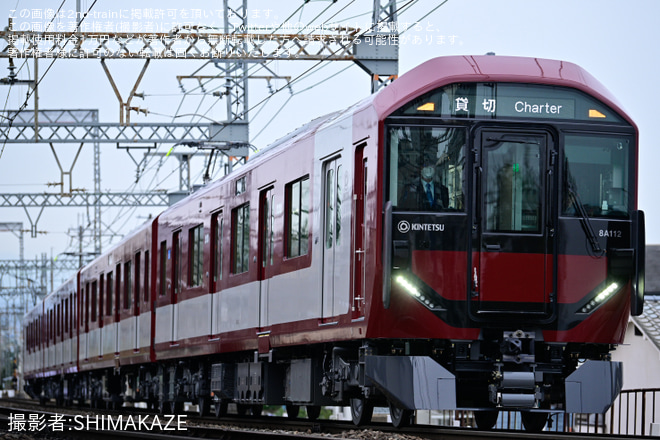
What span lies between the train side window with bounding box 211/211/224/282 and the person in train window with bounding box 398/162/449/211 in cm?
609

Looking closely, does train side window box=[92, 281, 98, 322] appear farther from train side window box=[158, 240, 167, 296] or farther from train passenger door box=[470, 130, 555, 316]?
train passenger door box=[470, 130, 555, 316]

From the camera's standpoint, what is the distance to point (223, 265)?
16.5m

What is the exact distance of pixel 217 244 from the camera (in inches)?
669

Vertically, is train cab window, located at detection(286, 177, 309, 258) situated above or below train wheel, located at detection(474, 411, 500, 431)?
above

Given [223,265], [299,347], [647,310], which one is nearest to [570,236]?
[299,347]

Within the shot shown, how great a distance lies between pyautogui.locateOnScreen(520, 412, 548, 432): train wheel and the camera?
12297mm

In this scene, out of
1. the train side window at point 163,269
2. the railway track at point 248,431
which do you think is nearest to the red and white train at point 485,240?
the railway track at point 248,431

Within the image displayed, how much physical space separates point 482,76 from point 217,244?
22.0ft

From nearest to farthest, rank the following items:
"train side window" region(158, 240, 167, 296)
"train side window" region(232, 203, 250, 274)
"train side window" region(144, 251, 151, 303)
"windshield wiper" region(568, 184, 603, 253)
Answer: "windshield wiper" region(568, 184, 603, 253), "train side window" region(232, 203, 250, 274), "train side window" region(158, 240, 167, 296), "train side window" region(144, 251, 151, 303)

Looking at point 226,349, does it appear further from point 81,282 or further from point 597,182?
point 81,282

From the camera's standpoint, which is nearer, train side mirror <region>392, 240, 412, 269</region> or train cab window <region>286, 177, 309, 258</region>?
train side mirror <region>392, 240, 412, 269</region>

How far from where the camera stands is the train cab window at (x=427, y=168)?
1093 centimetres

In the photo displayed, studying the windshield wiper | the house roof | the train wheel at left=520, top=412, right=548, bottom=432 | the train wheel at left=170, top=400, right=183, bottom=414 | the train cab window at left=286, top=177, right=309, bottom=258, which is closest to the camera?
the windshield wiper

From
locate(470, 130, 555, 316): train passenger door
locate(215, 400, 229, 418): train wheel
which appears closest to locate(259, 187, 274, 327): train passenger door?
locate(215, 400, 229, 418): train wheel
